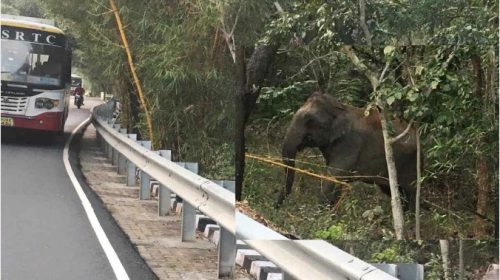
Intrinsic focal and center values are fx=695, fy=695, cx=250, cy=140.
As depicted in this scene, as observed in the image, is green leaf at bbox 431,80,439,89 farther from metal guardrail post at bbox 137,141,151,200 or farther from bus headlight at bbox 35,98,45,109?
metal guardrail post at bbox 137,141,151,200

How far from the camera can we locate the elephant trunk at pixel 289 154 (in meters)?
2.08

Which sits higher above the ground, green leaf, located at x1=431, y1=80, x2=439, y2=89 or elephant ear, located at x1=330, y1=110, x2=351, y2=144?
green leaf, located at x1=431, y1=80, x2=439, y2=89

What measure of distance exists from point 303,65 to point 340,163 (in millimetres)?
323

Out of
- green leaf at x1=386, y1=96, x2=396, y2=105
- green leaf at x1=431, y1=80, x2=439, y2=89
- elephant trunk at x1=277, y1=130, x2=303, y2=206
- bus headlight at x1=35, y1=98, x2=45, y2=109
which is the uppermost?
green leaf at x1=431, y1=80, x2=439, y2=89

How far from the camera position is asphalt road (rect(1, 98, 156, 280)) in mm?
2412

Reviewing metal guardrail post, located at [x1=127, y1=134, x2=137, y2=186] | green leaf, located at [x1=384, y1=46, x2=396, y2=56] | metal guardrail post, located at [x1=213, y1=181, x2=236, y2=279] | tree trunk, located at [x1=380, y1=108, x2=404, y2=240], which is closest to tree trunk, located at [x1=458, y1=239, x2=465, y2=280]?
tree trunk, located at [x1=380, y1=108, x2=404, y2=240]

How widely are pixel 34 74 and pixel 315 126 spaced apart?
1.10 m

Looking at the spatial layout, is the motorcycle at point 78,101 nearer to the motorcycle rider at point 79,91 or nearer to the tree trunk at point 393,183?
the motorcycle rider at point 79,91

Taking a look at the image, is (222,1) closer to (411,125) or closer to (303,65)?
(303,65)

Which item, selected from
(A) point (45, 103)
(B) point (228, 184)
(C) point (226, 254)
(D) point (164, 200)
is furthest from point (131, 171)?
(B) point (228, 184)

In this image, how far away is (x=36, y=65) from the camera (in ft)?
8.29

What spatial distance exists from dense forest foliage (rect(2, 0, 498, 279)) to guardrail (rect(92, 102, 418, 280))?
0.27 feet

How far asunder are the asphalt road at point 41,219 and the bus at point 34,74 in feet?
0.18

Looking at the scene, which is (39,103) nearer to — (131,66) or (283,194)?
(131,66)
